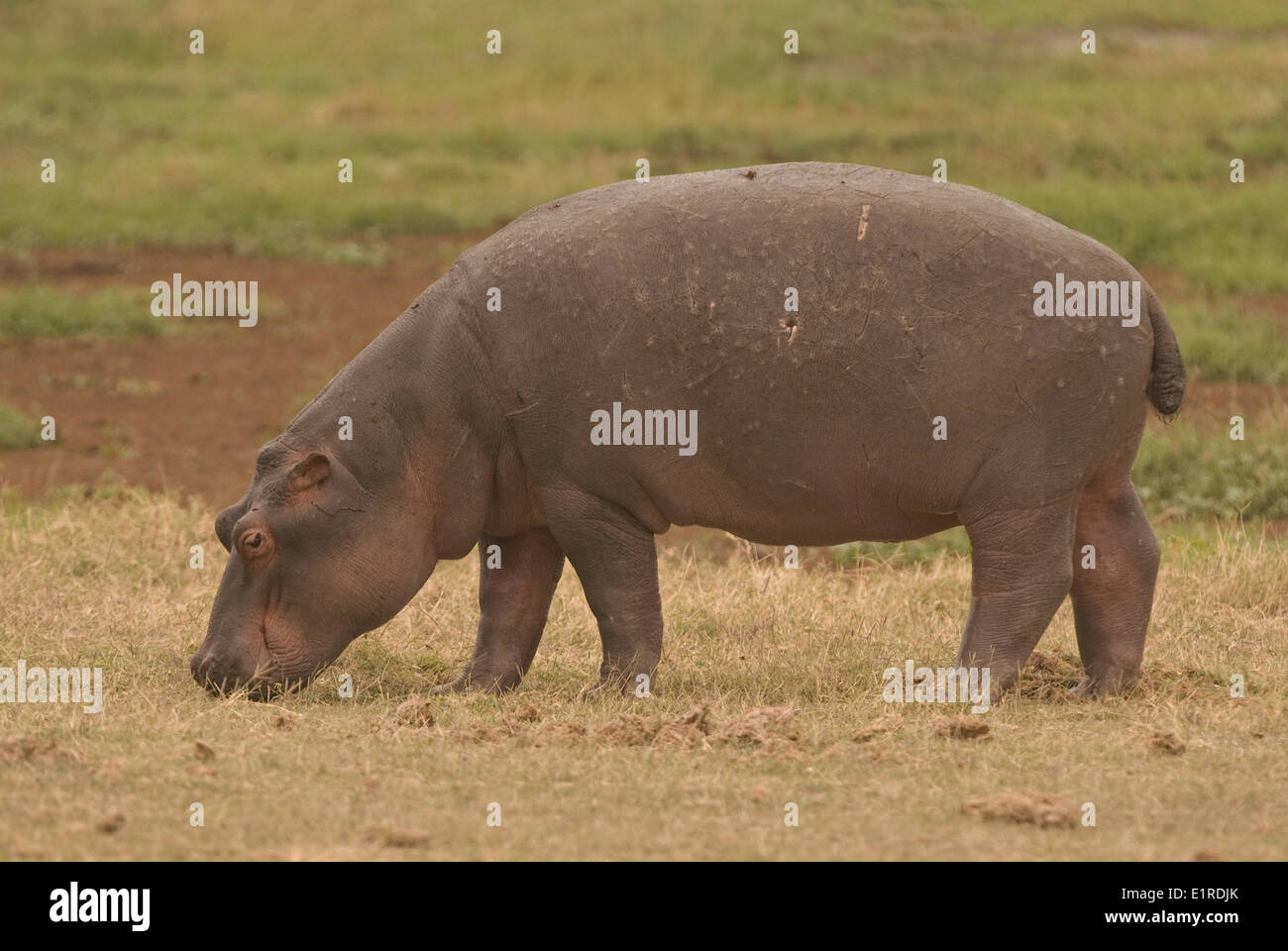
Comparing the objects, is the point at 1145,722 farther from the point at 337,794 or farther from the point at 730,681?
the point at 337,794

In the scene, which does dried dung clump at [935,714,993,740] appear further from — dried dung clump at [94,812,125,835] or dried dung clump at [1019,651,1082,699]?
dried dung clump at [94,812,125,835]

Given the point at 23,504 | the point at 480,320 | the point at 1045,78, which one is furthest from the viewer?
the point at 1045,78

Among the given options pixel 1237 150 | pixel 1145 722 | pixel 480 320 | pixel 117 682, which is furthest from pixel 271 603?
pixel 1237 150

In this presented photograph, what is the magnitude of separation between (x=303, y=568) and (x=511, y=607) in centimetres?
97

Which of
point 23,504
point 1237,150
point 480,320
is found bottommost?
point 23,504

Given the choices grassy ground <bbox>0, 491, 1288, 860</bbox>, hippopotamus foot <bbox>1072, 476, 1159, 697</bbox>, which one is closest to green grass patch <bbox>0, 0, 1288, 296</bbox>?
grassy ground <bbox>0, 491, 1288, 860</bbox>

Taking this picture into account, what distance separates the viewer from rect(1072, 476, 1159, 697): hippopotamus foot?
25.5ft

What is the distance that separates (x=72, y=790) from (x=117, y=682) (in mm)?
1945

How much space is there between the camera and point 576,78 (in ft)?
77.8

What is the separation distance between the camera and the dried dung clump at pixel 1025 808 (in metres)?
5.62

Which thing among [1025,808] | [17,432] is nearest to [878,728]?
[1025,808]

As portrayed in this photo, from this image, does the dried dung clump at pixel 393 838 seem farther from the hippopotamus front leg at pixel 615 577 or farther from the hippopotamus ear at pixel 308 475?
the hippopotamus ear at pixel 308 475

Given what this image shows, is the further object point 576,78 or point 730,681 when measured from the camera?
point 576,78

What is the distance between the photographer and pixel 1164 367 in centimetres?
754
